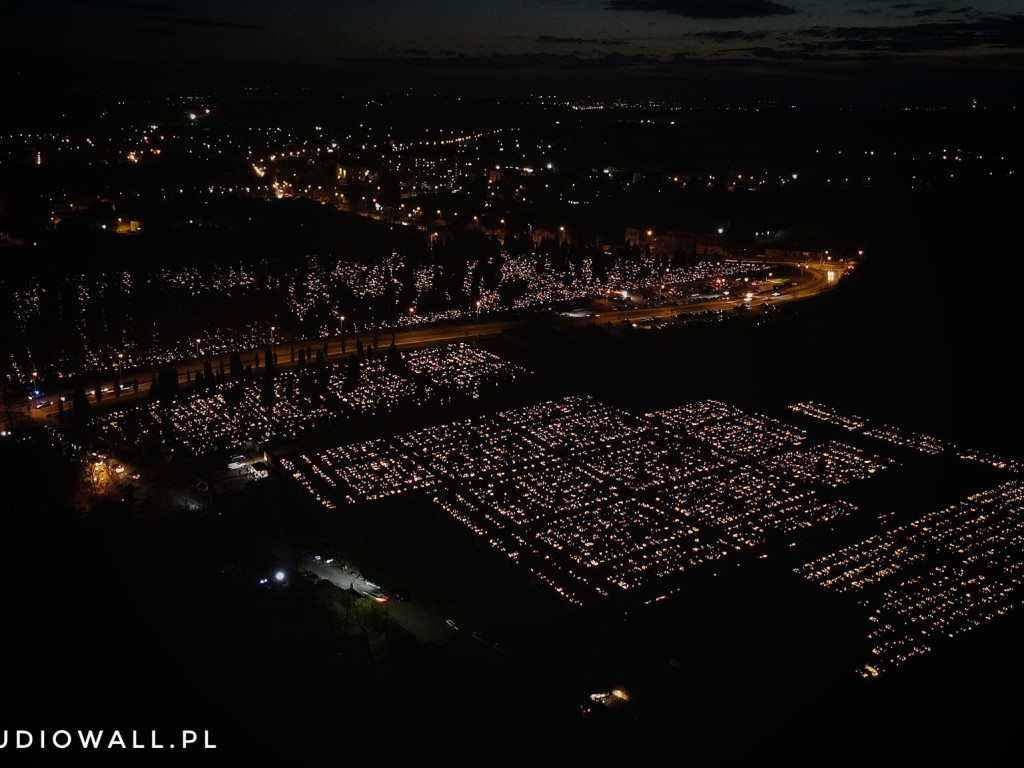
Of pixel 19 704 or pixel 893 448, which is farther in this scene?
pixel 893 448

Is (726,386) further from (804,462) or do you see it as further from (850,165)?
(850,165)

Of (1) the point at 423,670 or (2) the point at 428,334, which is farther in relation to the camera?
(2) the point at 428,334

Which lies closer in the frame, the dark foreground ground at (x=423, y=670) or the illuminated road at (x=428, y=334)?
the dark foreground ground at (x=423, y=670)

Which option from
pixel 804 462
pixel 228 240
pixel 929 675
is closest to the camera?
pixel 929 675

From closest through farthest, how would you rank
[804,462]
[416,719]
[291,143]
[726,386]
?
[416,719]
[804,462]
[726,386]
[291,143]

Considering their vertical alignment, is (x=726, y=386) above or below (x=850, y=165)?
below

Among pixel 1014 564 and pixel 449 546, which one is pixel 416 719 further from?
pixel 1014 564

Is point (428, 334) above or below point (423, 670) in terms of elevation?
above

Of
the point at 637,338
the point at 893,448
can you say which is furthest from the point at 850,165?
the point at 893,448

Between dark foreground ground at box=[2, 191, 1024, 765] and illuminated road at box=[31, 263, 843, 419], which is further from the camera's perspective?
illuminated road at box=[31, 263, 843, 419]

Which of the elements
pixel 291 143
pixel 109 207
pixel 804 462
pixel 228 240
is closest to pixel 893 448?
pixel 804 462
